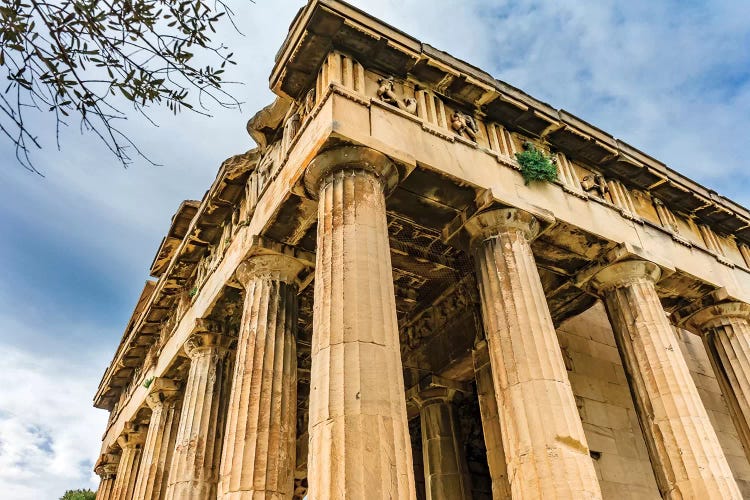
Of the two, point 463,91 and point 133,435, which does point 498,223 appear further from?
point 133,435

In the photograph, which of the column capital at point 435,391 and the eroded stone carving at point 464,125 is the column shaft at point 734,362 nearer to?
the column capital at point 435,391

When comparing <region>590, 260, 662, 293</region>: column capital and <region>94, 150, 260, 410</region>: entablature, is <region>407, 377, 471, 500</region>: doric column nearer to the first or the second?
<region>590, 260, 662, 293</region>: column capital

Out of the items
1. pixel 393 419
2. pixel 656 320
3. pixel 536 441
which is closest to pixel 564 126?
pixel 656 320

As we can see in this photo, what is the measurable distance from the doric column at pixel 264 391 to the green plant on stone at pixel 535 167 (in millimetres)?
4859

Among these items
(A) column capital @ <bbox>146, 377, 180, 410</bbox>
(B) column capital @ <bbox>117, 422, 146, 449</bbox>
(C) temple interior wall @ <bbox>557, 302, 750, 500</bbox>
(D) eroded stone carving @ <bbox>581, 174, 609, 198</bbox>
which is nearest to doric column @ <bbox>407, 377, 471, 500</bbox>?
(C) temple interior wall @ <bbox>557, 302, 750, 500</bbox>

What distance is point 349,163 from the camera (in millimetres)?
8781

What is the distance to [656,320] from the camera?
11.1m

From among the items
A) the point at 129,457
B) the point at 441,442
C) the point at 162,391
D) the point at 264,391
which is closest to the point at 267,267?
the point at 264,391

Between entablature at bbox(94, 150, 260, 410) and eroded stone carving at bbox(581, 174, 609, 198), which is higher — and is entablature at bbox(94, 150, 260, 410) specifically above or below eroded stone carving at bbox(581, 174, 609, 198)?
above

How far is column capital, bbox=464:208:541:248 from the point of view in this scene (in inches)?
396

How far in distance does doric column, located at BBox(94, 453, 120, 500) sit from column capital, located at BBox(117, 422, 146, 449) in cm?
289

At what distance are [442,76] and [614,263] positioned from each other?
5.26 metres

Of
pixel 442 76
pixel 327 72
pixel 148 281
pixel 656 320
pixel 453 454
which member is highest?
pixel 148 281

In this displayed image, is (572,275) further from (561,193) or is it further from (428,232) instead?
(428,232)
